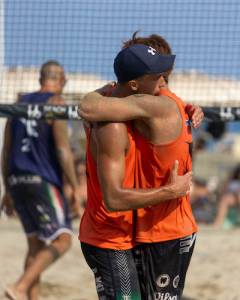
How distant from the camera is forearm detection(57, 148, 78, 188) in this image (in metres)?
5.85

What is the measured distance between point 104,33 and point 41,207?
4.96 feet

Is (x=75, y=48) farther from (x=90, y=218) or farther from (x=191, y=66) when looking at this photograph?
(x=90, y=218)

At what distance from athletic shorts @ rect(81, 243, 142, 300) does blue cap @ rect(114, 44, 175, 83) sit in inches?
33.0

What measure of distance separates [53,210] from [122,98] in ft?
8.06

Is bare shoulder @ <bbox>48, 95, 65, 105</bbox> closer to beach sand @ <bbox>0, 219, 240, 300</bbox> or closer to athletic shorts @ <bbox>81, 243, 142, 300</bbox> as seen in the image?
beach sand @ <bbox>0, 219, 240, 300</bbox>

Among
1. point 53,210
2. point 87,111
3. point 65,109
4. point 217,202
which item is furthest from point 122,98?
point 217,202

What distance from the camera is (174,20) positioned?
6.32 m

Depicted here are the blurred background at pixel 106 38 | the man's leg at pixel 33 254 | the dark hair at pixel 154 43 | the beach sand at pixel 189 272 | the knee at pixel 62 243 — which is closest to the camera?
the dark hair at pixel 154 43

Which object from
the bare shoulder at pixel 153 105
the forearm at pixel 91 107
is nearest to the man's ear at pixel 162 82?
the bare shoulder at pixel 153 105

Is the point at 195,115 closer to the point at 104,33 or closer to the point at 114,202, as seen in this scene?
the point at 114,202

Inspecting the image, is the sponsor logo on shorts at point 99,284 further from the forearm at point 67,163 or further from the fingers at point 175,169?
the forearm at point 67,163

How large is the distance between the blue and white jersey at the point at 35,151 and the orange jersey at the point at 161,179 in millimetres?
2290

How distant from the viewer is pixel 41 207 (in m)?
5.87

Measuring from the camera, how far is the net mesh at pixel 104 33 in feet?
20.4
